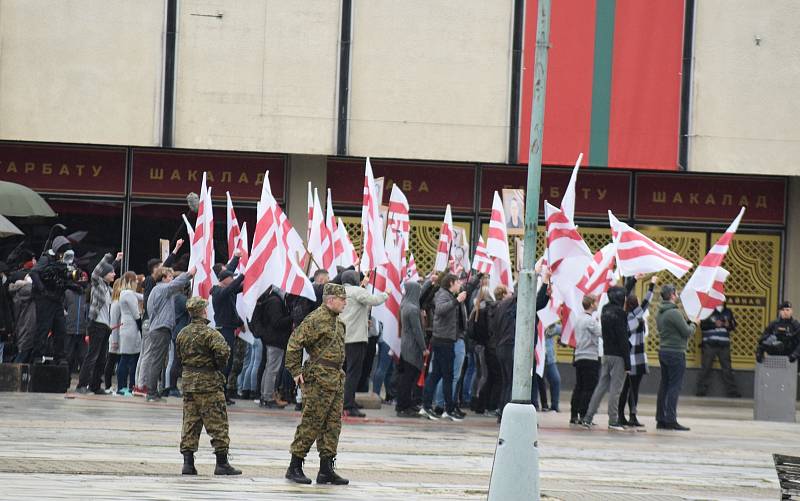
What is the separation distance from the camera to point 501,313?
1912cm

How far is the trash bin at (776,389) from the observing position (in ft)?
74.5

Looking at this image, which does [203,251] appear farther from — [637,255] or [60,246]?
[637,255]

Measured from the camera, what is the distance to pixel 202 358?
12039mm

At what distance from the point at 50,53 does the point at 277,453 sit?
1411cm

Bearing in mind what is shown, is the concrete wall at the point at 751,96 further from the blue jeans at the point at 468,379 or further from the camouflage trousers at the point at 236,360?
the camouflage trousers at the point at 236,360

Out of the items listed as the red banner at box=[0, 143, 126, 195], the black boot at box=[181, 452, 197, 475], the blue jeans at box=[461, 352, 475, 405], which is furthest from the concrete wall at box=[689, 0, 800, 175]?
the black boot at box=[181, 452, 197, 475]

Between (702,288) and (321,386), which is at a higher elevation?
(702,288)

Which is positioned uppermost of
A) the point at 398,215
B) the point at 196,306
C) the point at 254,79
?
the point at 254,79

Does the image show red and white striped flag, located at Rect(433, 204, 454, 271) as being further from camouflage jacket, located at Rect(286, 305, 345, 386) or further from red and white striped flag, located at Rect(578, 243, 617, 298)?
camouflage jacket, located at Rect(286, 305, 345, 386)

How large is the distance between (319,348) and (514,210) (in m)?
10.4

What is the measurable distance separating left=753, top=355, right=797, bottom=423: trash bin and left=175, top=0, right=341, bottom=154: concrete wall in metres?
9.22

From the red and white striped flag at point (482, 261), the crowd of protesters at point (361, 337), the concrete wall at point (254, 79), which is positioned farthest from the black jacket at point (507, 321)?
the concrete wall at point (254, 79)

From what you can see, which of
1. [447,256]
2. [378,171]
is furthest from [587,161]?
[447,256]

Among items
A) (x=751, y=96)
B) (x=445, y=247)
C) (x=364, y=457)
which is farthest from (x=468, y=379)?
(x=751, y=96)
